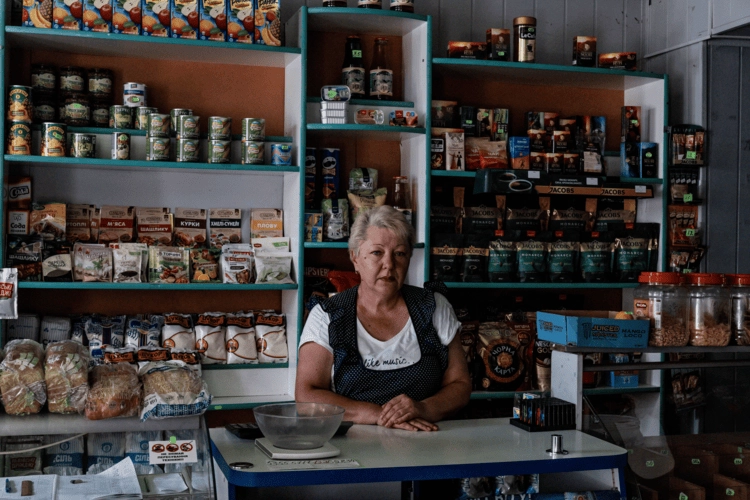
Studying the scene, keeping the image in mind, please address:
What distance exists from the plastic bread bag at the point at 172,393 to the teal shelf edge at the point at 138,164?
5.56 feet

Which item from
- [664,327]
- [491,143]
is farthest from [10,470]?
[491,143]

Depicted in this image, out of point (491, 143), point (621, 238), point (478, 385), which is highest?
point (491, 143)

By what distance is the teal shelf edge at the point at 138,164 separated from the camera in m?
3.42

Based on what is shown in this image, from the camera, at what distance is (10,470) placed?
174 centimetres

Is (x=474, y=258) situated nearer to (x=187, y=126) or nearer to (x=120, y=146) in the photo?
(x=187, y=126)

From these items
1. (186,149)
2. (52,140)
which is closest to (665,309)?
(186,149)

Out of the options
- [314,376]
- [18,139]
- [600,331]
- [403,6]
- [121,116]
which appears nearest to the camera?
[600,331]

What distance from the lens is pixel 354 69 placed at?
155 inches

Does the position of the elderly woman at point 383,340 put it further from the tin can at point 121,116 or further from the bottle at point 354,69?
the tin can at point 121,116

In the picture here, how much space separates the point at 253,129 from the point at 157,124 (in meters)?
0.41

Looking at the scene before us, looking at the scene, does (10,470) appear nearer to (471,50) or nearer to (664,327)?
(664,327)

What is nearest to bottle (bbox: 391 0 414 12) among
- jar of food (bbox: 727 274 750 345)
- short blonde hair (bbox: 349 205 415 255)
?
short blonde hair (bbox: 349 205 415 255)

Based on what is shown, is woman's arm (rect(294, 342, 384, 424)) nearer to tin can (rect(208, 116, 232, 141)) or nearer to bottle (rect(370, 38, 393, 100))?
tin can (rect(208, 116, 232, 141))

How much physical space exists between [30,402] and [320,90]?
252 cm
